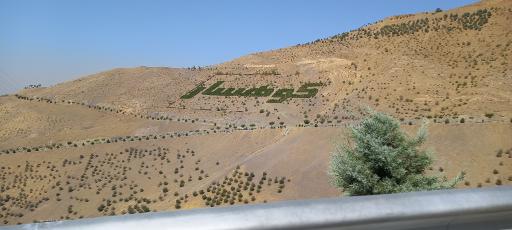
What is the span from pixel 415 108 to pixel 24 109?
56.8 meters

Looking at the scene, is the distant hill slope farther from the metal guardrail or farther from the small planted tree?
the metal guardrail

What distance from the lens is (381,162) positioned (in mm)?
16156

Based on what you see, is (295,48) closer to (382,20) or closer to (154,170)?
(382,20)

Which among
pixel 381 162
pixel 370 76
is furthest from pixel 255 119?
pixel 381 162

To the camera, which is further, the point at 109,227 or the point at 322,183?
the point at 322,183

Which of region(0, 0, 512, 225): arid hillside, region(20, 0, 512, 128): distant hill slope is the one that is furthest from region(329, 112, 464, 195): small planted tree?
region(20, 0, 512, 128): distant hill slope

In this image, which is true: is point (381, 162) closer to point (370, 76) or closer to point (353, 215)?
point (353, 215)

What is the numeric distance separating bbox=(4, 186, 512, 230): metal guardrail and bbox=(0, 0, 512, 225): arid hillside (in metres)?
20.5

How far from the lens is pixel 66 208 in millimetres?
36906

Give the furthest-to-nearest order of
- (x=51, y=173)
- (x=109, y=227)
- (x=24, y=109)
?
(x=24, y=109), (x=51, y=173), (x=109, y=227)

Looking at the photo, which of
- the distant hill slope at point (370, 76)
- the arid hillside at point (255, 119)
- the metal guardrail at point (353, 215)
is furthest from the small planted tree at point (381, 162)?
the distant hill slope at point (370, 76)

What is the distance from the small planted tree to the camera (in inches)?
629

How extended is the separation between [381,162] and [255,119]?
3968 cm

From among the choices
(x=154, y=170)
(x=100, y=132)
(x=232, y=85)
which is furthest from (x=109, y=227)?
(x=232, y=85)
